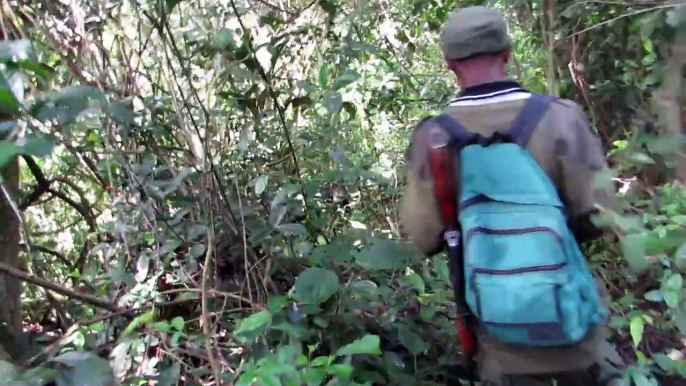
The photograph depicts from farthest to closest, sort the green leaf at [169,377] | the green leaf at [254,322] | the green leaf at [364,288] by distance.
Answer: the green leaf at [364,288] → the green leaf at [169,377] → the green leaf at [254,322]

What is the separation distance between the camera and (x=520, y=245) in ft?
4.65

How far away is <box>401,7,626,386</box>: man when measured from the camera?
1.47 meters

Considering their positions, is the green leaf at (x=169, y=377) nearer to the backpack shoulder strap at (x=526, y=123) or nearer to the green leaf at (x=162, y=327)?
the green leaf at (x=162, y=327)

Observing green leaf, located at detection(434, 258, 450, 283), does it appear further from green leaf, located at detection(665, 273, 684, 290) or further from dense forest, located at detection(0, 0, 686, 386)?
green leaf, located at detection(665, 273, 684, 290)

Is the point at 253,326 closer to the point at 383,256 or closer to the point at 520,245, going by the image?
the point at 383,256

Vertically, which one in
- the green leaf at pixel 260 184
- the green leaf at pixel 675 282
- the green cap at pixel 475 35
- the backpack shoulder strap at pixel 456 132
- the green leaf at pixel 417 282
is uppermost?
the green cap at pixel 475 35

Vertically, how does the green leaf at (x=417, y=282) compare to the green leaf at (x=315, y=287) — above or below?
below

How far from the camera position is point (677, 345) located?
8.03 feet

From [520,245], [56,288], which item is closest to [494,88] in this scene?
[520,245]

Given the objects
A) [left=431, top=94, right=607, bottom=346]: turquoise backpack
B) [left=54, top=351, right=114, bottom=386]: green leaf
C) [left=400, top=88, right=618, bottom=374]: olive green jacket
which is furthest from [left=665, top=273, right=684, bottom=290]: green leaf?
[left=54, top=351, right=114, bottom=386]: green leaf

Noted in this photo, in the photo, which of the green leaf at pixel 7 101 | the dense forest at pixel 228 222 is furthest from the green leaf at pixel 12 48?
the dense forest at pixel 228 222

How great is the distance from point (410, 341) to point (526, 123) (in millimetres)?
742

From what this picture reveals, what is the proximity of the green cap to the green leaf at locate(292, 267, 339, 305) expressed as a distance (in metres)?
0.64

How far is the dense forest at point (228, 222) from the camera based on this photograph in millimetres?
1785
